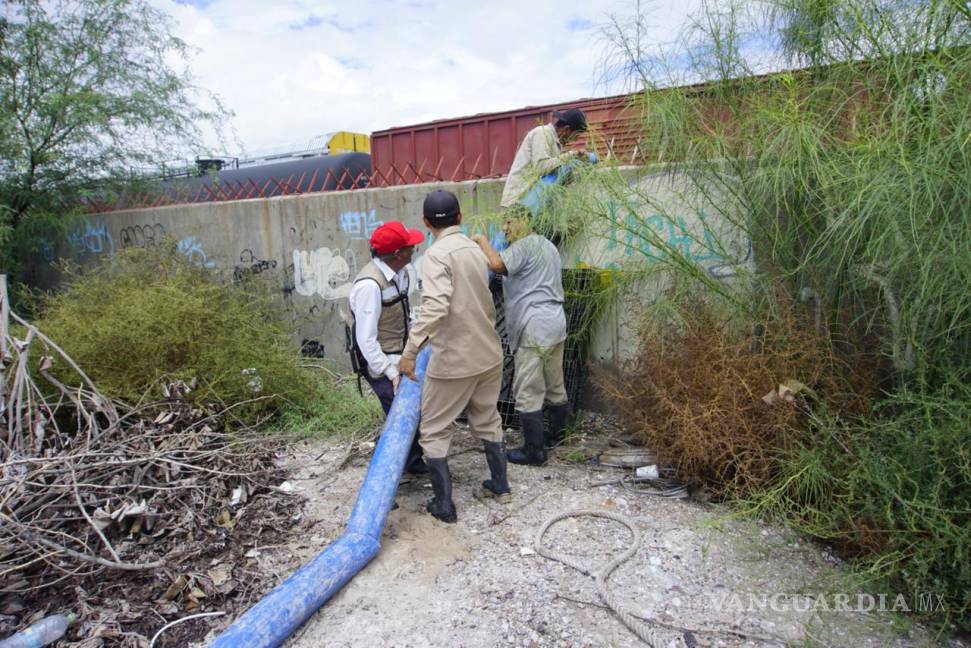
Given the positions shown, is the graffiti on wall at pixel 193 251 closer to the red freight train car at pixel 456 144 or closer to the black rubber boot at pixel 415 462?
the red freight train car at pixel 456 144

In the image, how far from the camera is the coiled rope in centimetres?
230

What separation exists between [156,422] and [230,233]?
11.3ft

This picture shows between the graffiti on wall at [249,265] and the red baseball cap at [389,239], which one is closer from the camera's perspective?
the red baseball cap at [389,239]

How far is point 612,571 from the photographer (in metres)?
2.72

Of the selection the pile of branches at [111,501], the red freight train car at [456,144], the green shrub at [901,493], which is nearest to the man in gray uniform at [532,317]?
the green shrub at [901,493]

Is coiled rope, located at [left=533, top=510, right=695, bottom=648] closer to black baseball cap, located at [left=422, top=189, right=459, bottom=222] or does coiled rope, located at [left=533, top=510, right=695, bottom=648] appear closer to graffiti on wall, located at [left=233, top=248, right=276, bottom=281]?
black baseball cap, located at [left=422, top=189, right=459, bottom=222]

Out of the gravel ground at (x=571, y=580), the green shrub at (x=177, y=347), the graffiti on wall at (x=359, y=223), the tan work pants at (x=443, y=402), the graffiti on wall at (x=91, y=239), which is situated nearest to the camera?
the gravel ground at (x=571, y=580)

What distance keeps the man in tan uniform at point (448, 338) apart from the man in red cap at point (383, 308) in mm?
257

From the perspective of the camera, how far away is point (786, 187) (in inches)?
119

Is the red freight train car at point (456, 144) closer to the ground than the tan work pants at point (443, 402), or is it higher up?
higher up

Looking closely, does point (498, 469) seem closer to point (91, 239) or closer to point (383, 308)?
point (383, 308)

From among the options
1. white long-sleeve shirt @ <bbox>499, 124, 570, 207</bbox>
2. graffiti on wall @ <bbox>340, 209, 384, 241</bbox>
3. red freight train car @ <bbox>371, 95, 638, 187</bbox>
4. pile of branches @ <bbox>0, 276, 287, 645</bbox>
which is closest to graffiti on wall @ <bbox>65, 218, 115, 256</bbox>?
red freight train car @ <bbox>371, 95, 638, 187</bbox>

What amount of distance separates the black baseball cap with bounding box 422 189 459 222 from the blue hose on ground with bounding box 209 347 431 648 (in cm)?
76

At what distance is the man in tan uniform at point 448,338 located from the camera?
10.0 feet
